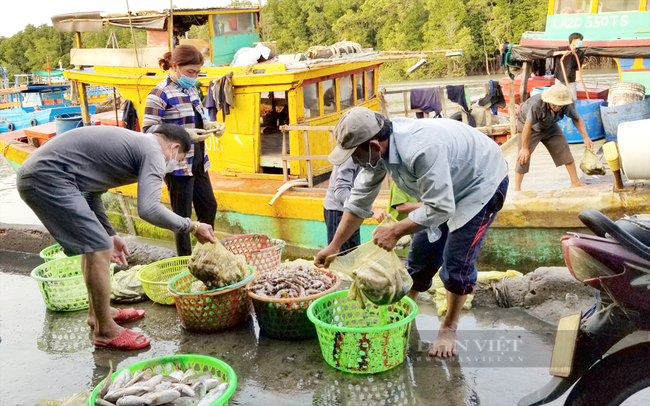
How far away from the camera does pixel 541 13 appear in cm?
3859

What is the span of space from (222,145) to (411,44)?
133 ft

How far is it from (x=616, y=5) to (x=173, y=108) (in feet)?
38.4

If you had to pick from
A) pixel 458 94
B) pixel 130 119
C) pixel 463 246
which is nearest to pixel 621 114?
pixel 463 246

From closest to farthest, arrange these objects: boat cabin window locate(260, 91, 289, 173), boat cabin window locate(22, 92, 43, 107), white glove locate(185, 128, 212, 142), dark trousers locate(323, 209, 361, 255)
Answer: dark trousers locate(323, 209, 361, 255) → white glove locate(185, 128, 212, 142) → boat cabin window locate(260, 91, 289, 173) → boat cabin window locate(22, 92, 43, 107)

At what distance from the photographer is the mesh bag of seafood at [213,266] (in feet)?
11.6

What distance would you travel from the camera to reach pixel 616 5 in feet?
40.2

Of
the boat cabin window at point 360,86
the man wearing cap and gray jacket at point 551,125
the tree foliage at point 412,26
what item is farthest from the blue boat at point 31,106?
the man wearing cap and gray jacket at point 551,125

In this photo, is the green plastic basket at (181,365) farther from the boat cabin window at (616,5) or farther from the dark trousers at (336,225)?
the boat cabin window at (616,5)

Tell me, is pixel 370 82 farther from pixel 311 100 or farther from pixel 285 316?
pixel 285 316

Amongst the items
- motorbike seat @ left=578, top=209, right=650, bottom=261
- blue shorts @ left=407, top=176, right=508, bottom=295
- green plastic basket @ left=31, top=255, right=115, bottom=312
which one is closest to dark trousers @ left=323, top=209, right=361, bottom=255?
blue shorts @ left=407, top=176, right=508, bottom=295

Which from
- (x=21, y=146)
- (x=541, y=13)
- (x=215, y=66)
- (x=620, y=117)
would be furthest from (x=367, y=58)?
(x=541, y=13)

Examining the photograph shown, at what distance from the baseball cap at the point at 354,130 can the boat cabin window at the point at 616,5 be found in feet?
40.2

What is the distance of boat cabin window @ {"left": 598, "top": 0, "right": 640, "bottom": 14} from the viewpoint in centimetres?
1205

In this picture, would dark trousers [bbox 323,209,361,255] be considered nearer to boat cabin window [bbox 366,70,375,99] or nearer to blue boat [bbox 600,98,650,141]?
boat cabin window [bbox 366,70,375,99]
